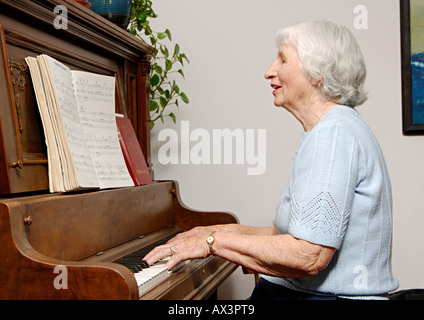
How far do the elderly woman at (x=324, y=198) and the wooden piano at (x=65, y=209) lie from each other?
0.22 m

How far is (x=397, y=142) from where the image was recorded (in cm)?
277

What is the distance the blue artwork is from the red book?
154 cm

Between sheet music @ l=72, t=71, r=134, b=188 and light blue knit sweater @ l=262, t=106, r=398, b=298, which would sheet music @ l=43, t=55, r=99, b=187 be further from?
light blue knit sweater @ l=262, t=106, r=398, b=298

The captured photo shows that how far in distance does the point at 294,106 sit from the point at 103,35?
0.80 metres

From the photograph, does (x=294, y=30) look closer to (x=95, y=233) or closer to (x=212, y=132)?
(x=95, y=233)

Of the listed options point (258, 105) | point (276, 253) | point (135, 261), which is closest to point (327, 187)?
point (276, 253)

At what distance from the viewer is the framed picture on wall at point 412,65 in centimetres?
274

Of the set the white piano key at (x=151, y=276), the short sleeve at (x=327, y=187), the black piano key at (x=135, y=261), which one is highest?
the short sleeve at (x=327, y=187)

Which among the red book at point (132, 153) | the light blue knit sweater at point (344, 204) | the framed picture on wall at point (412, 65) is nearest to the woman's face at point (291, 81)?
the light blue knit sweater at point (344, 204)

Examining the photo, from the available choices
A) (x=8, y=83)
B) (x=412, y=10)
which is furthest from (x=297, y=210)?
(x=412, y=10)

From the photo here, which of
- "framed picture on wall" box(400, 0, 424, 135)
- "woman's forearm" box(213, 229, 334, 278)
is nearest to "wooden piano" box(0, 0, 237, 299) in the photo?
"woman's forearm" box(213, 229, 334, 278)

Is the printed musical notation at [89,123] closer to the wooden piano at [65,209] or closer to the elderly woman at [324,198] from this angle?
the wooden piano at [65,209]

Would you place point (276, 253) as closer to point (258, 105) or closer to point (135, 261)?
point (135, 261)
